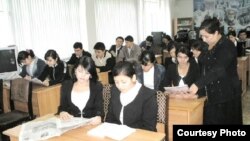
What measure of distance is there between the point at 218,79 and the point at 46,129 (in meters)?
1.60

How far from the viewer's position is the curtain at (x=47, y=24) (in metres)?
5.10

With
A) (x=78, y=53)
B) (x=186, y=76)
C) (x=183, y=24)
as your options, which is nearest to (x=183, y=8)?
(x=183, y=24)

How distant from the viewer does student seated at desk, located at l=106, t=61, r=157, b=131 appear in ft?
6.79

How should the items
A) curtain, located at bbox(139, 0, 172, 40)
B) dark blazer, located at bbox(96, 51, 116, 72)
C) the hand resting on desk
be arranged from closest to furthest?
the hand resting on desk
dark blazer, located at bbox(96, 51, 116, 72)
curtain, located at bbox(139, 0, 172, 40)

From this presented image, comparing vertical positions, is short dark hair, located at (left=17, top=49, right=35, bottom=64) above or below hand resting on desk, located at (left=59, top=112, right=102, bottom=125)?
above

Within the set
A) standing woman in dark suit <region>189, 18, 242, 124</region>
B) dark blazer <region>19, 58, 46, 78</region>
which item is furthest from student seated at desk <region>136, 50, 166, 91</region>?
dark blazer <region>19, 58, 46, 78</region>

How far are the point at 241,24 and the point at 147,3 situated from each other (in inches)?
141

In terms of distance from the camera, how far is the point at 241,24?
32.6 ft

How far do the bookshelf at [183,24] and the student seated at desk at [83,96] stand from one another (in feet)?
28.5

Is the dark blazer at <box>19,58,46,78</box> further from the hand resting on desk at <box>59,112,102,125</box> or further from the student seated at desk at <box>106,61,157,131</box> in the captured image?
the student seated at desk at <box>106,61,157,131</box>

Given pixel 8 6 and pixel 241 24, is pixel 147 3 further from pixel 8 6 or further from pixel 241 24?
pixel 8 6

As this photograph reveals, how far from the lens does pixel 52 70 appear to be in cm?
425

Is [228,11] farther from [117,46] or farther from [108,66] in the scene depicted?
[108,66]

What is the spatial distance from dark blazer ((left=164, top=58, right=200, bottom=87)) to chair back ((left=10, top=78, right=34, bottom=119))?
5.55ft
